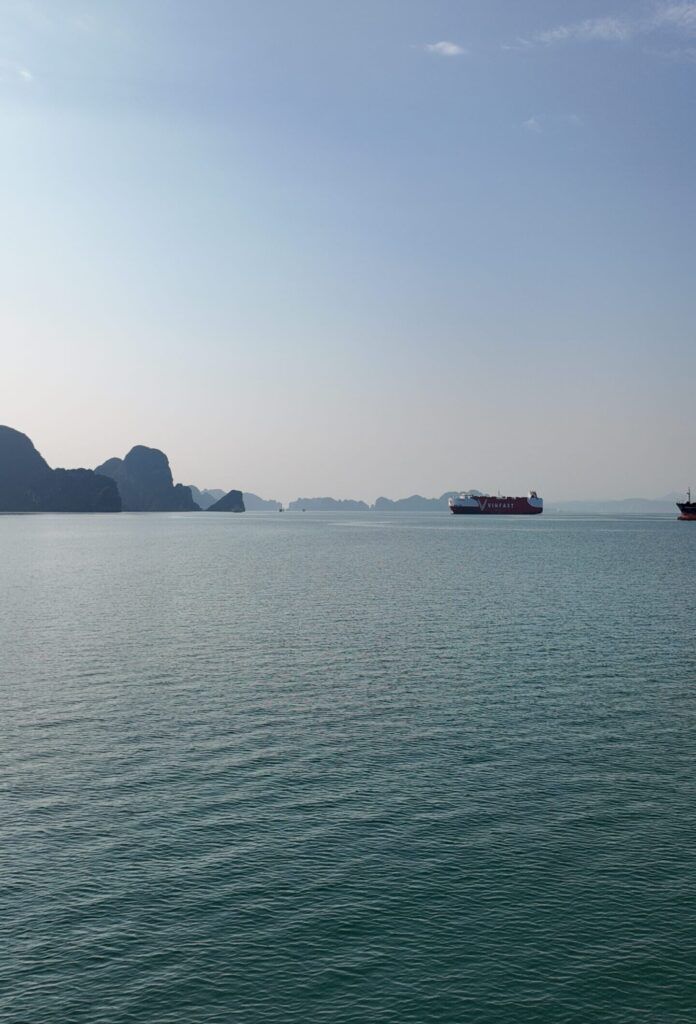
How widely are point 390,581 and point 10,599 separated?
2670 inches

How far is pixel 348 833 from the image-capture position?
1534 inches

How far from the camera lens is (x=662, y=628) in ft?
318

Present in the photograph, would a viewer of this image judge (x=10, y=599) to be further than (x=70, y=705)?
Yes

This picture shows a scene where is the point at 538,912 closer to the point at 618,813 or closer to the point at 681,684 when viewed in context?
the point at 618,813

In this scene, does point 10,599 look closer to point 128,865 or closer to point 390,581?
point 390,581

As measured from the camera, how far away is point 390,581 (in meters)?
151

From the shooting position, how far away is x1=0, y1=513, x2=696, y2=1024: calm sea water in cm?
2784

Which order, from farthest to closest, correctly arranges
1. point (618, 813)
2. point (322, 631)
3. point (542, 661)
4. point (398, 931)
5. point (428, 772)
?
point (322, 631) < point (542, 661) < point (428, 772) < point (618, 813) < point (398, 931)

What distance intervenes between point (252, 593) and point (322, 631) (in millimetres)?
39203

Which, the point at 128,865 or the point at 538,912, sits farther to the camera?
A: the point at 128,865

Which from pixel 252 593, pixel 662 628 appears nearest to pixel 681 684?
pixel 662 628

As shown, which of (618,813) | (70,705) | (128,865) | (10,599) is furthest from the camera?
(10,599)

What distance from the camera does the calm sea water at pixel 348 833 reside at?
1096 inches

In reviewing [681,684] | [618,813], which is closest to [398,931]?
[618,813]
